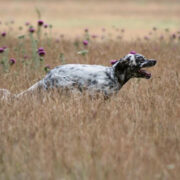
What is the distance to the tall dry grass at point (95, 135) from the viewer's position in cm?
299

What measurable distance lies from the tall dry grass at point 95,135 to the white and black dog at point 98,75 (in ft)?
0.49

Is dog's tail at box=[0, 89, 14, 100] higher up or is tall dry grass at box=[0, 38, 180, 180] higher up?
dog's tail at box=[0, 89, 14, 100]

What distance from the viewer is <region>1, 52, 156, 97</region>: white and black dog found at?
4.98 metres

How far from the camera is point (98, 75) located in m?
5.00

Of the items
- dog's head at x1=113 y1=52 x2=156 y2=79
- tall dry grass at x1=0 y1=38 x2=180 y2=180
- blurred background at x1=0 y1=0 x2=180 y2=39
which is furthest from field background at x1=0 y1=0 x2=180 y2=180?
blurred background at x1=0 y1=0 x2=180 y2=39

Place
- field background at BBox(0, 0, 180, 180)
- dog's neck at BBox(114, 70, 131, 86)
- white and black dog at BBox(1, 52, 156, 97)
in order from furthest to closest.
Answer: dog's neck at BBox(114, 70, 131, 86), white and black dog at BBox(1, 52, 156, 97), field background at BBox(0, 0, 180, 180)

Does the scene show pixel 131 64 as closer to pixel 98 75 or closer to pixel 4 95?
pixel 98 75

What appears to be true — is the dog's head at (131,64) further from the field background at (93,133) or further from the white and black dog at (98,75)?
the field background at (93,133)

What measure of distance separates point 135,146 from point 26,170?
0.86 meters

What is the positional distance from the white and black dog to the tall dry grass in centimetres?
15

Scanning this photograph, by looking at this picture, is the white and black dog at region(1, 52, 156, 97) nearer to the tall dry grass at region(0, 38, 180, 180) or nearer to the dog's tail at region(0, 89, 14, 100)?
the tall dry grass at region(0, 38, 180, 180)

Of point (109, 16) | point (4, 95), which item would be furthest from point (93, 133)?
point (109, 16)

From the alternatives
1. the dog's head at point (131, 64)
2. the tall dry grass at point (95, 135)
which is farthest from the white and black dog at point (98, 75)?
the tall dry grass at point (95, 135)

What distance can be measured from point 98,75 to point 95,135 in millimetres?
1440
